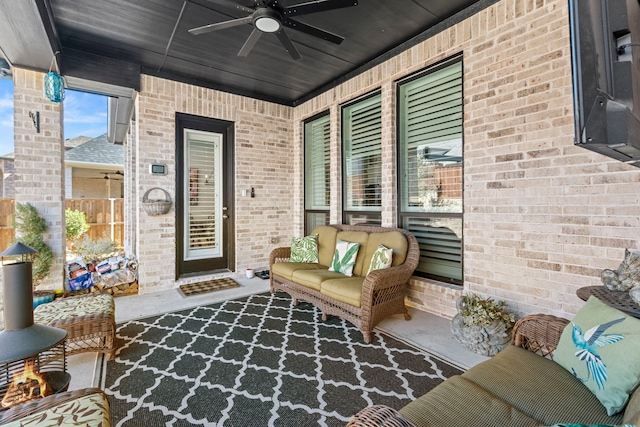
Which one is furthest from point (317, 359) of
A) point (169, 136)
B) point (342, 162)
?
point (169, 136)

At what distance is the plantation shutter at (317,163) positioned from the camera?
5.15m

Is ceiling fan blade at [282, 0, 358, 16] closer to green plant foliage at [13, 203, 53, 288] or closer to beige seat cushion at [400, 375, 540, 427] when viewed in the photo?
beige seat cushion at [400, 375, 540, 427]

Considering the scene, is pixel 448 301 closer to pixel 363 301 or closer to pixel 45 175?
pixel 363 301

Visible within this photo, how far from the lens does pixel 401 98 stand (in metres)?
3.85

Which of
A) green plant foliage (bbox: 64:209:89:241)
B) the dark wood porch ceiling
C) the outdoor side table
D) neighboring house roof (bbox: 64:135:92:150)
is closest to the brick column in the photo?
the dark wood porch ceiling

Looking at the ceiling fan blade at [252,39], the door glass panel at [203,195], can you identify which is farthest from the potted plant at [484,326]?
the door glass panel at [203,195]

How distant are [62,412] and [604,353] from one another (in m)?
2.27

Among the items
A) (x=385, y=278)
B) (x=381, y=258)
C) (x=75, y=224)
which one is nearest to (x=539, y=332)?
(x=385, y=278)

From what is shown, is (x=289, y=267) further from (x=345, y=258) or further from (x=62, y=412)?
(x=62, y=412)

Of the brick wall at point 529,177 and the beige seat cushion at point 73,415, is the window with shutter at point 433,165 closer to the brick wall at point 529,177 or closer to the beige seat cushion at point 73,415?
the brick wall at point 529,177

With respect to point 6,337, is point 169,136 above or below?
above

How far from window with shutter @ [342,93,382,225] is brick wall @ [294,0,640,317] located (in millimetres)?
1148

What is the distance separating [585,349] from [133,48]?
5079mm

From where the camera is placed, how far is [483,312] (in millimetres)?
2535
